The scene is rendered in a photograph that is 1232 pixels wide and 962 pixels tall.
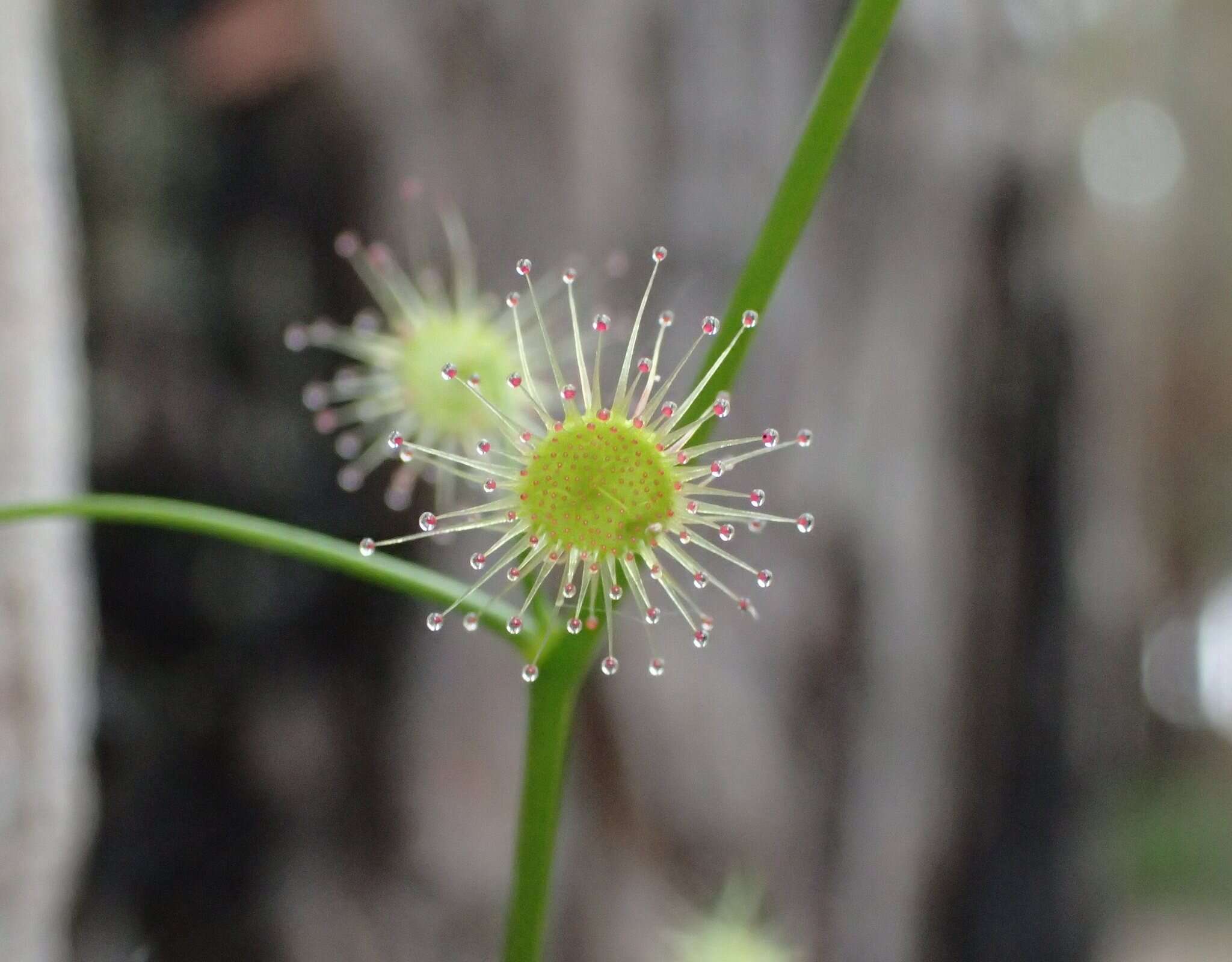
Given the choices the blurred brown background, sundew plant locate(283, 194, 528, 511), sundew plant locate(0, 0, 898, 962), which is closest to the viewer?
sundew plant locate(0, 0, 898, 962)

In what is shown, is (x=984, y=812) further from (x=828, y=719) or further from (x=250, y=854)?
(x=250, y=854)

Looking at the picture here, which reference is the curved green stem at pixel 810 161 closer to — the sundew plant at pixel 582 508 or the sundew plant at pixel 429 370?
the sundew plant at pixel 582 508

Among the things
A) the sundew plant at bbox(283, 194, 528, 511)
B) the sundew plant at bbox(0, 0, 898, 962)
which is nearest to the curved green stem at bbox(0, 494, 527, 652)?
the sundew plant at bbox(0, 0, 898, 962)

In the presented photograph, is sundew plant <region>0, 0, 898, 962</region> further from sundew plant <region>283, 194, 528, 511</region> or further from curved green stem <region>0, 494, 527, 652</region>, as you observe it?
sundew plant <region>283, 194, 528, 511</region>

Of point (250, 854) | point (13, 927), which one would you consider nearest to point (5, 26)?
point (13, 927)

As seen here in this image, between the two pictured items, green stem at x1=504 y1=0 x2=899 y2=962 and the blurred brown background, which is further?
the blurred brown background
